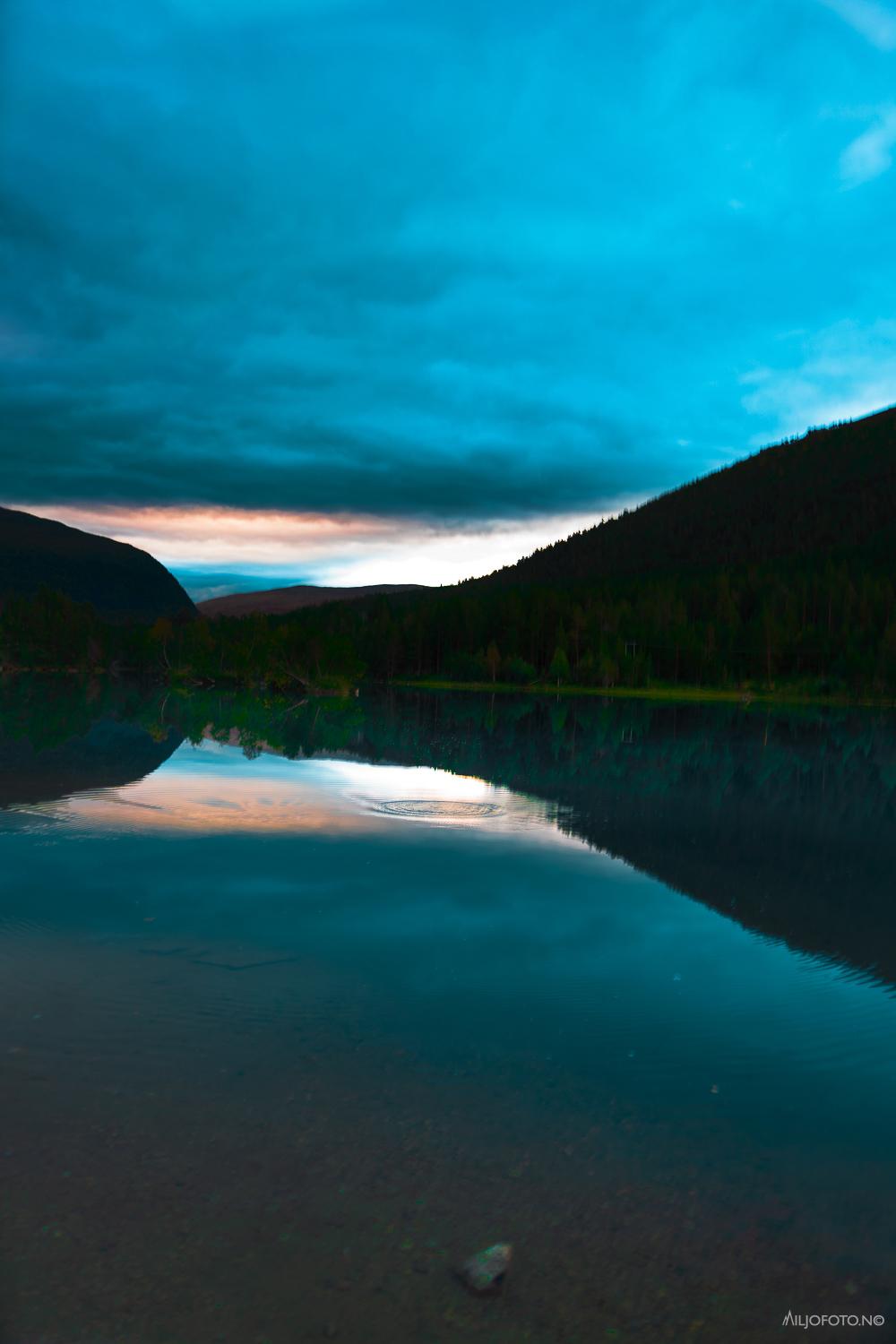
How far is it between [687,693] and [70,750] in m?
128

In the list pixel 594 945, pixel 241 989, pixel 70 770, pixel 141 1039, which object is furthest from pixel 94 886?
pixel 70 770

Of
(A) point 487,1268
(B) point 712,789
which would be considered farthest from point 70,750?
(A) point 487,1268

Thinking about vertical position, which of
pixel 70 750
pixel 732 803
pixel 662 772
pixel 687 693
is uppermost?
pixel 687 693

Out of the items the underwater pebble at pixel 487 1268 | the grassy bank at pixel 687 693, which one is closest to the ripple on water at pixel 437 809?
the underwater pebble at pixel 487 1268

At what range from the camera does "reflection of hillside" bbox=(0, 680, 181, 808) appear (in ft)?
95.9

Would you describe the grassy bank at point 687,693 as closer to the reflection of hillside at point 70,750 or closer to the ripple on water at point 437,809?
the reflection of hillside at point 70,750

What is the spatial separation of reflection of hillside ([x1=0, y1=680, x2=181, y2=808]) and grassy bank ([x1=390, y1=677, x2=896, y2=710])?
311 ft

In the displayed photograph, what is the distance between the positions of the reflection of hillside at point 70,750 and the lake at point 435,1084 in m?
5.82

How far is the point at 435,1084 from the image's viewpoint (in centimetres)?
894

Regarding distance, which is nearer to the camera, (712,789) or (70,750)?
(712,789)

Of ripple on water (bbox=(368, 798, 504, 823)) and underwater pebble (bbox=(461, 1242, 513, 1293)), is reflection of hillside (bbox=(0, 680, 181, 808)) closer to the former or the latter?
ripple on water (bbox=(368, 798, 504, 823))

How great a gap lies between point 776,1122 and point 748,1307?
2768 millimetres

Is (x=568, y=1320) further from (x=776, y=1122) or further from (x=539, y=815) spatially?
(x=539, y=815)

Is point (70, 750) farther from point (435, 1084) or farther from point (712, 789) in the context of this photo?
point (435, 1084)
